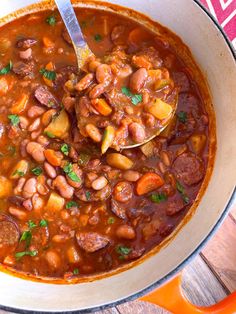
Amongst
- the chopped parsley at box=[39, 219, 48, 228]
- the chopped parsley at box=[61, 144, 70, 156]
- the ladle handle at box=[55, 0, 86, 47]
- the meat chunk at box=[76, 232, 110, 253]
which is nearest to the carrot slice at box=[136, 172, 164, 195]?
the meat chunk at box=[76, 232, 110, 253]

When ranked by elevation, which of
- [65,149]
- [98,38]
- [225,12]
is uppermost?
[225,12]

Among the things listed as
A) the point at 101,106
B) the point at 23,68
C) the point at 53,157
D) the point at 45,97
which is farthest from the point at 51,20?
the point at 53,157

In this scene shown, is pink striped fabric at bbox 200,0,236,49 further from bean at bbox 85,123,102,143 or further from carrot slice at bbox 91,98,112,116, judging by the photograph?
bean at bbox 85,123,102,143

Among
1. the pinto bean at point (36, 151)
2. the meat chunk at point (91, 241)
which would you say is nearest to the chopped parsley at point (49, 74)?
the pinto bean at point (36, 151)

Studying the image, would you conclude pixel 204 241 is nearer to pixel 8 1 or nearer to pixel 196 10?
pixel 196 10

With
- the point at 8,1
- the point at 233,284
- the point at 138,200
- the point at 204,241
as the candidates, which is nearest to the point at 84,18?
the point at 8,1

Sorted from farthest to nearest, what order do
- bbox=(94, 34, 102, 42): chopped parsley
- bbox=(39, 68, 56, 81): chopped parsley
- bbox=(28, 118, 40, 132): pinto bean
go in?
bbox=(94, 34, 102, 42): chopped parsley → bbox=(39, 68, 56, 81): chopped parsley → bbox=(28, 118, 40, 132): pinto bean

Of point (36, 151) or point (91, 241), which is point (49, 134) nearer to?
point (36, 151)
